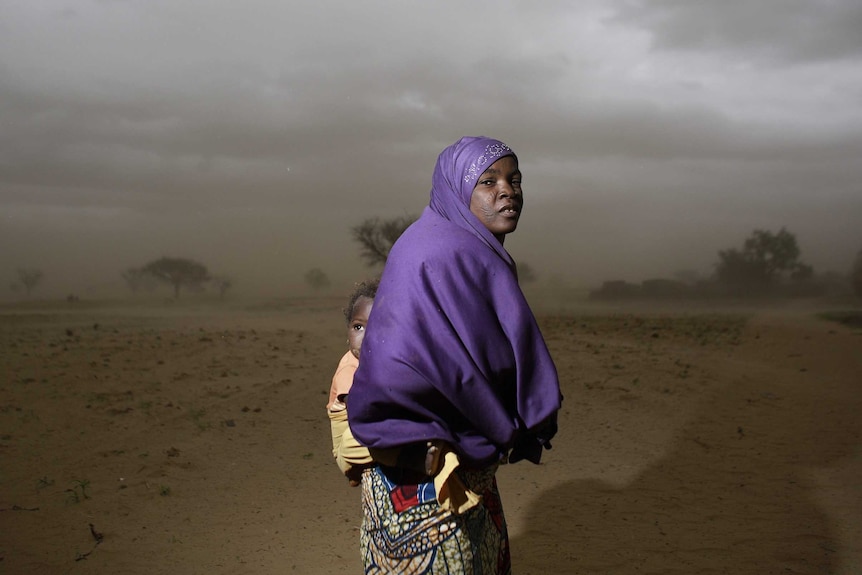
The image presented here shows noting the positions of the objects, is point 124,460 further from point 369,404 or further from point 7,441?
point 369,404

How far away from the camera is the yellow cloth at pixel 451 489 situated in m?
1.76

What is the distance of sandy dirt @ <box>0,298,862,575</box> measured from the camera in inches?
176

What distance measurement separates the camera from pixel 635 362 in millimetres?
9711

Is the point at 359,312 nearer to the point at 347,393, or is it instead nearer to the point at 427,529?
the point at 347,393

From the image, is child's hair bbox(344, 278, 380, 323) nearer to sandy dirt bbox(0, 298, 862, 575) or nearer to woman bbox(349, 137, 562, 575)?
woman bbox(349, 137, 562, 575)

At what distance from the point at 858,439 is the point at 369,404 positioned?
7183mm

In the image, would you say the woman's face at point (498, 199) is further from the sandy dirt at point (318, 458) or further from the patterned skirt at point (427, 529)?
the sandy dirt at point (318, 458)

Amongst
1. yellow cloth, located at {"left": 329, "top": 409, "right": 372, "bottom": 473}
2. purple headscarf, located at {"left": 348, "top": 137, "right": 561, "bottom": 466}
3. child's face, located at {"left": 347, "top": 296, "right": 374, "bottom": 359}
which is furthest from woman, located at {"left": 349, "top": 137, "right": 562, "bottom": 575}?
child's face, located at {"left": 347, "top": 296, "right": 374, "bottom": 359}

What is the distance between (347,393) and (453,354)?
592 mm

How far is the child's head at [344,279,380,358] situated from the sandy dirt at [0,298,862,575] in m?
2.29

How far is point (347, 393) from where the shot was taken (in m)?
2.16

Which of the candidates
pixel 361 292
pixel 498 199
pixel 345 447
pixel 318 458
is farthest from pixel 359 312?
pixel 318 458

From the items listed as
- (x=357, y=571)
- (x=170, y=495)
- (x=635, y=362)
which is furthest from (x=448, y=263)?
(x=635, y=362)

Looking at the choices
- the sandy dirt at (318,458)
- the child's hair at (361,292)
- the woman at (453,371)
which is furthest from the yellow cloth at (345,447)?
the sandy dirt at (318,458)
